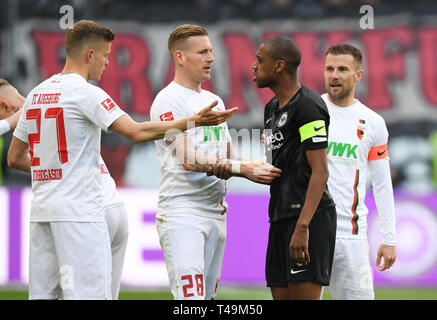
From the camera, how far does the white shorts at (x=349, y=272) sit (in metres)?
5.35

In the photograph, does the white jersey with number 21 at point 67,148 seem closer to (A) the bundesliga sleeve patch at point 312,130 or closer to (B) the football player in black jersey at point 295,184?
(B) the football player in black jersey at point 295,184

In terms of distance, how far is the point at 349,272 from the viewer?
535 centimetres

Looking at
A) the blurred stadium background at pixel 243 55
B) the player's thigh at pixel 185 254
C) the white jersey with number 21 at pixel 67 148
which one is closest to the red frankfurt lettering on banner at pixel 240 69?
the blurred stadium background at pixel 243 55

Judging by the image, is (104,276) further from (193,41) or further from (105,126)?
(193,41)

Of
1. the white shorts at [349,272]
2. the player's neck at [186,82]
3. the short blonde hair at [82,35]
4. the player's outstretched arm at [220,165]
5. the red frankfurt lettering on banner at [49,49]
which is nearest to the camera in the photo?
the player's outstretched arm at [220,165]

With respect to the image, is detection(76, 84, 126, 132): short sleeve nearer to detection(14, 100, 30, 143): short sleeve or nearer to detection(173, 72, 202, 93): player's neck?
detection(14, 100, 30, 143): short sleeve

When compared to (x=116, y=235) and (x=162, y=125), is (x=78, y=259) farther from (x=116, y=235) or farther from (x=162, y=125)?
(x=162, y=125)

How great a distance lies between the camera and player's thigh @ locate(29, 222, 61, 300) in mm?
4469

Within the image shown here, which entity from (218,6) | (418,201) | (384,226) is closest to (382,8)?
(218,6)

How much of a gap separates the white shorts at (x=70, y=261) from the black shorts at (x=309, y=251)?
1.00m

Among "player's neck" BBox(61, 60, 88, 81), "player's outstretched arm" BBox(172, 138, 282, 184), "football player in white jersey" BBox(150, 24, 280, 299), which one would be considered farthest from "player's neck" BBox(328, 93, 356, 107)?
"player's neck" BBox(61, 60, 88, 81)

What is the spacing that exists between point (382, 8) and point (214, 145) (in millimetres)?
9992

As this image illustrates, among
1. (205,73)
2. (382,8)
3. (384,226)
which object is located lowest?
(384,226)

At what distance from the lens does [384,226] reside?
219 inches
